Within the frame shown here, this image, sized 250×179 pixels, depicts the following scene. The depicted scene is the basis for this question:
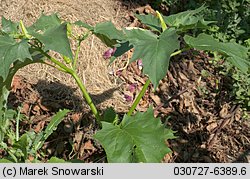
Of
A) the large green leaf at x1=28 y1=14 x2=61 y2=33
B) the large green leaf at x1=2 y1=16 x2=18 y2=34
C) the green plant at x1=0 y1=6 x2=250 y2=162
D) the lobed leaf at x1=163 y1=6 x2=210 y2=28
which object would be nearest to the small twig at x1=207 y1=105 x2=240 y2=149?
the green plant at x1=0 y1=6 x2=250 y2=162

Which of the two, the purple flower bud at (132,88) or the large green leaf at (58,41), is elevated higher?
the large green leaf at (58,41)

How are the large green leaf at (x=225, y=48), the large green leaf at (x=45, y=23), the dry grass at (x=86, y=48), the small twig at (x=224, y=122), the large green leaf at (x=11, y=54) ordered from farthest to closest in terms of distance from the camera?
→ the dry grass at (x=86, y=48) < the small twig at (x=224, y=122) < the large green leaf at (x=45, y=23) < the large green leaf at (x=225, y=48) < the large green leaf at (x=11, y=54)

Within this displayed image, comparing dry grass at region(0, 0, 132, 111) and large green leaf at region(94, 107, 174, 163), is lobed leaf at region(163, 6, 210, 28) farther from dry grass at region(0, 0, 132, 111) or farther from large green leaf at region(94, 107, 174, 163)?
dry grass at region(0, 0, 132, 111)

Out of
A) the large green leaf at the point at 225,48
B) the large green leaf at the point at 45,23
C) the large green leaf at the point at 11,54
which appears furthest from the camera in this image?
the large green leaf at the point at 45,23

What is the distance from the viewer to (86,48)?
3449mm

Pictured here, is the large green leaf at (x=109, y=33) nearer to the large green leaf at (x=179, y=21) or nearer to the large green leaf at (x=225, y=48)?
the large green leaf at (x=179, y=21)

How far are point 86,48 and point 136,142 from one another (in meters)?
1.52

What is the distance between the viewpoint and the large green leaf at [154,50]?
1.85m

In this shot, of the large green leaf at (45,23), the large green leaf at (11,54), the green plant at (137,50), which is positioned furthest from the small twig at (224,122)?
the large green leaf at (11,54)

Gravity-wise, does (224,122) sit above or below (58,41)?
below

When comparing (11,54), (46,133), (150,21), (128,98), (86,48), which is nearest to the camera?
(11,54)

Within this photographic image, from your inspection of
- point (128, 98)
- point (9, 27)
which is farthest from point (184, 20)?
point (128, 98)

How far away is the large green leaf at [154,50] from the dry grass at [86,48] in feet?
4.11

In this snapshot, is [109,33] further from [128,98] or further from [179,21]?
[128,98]
